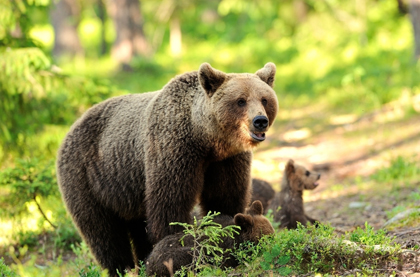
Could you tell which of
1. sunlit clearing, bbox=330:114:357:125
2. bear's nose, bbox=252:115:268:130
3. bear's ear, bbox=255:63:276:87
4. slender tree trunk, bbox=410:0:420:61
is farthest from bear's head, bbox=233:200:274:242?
slender tree trunk, bbox=410:0:420:61

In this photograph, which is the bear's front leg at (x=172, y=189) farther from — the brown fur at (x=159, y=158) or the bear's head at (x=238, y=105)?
the bear's head at (x=238, y=105)

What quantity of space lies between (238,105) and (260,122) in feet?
1.01

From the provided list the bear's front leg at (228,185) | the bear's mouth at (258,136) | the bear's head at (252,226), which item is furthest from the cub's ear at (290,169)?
the bear's mouth at (258,136)

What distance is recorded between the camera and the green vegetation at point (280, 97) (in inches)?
205

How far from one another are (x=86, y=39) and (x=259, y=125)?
34037 mm

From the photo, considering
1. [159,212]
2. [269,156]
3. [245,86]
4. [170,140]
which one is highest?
[245,86]

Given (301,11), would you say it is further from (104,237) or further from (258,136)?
(258,136)

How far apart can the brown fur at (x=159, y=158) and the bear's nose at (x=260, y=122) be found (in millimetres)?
44

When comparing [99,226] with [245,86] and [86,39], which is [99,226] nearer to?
[245,86]

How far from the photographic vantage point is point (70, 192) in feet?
20.9

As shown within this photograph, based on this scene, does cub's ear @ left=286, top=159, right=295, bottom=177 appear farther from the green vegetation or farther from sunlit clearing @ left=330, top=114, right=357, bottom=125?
sunlit clearing @ left=330, top=114, right=357, bottom=125

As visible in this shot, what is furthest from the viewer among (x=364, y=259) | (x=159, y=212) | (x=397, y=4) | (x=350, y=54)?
(x=397, y=4)

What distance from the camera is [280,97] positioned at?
19.0 meters

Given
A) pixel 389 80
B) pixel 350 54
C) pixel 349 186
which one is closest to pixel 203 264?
pixel 349 186
